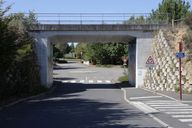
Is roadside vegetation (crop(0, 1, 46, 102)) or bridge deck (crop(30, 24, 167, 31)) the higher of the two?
bridge deck (crop(30, 24, 167, 31))

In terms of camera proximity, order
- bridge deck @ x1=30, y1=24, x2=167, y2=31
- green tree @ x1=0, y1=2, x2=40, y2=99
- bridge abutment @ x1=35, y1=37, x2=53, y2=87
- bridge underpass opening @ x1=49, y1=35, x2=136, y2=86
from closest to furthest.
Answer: green tree @ x1=0, y1=2, x2=40, y2=99, bridge deck @ x1=30, y1=24, x2=167, y2=31, bridge abutment @ x1=35, y1=37, x2=53, y2=87, bridge underpass opening @ x1=49, y1=35, x2=136, y2=86

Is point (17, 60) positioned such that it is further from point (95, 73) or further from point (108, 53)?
point (108, 53)

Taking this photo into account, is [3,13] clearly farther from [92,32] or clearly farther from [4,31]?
[92,32]

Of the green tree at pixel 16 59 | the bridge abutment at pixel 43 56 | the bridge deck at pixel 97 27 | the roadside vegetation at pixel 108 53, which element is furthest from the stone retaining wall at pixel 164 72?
the roadside vegetation at pixel 108 53

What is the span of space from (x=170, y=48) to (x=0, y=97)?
51.3ft

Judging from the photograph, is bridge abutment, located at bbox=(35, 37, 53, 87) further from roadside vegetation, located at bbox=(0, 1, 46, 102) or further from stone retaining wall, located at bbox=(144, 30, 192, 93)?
stone retaining wall, located at bbox=(144, 30, 192, 93)

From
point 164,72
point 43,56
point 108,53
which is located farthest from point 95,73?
point 164,72

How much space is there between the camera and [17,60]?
37688 millimetres

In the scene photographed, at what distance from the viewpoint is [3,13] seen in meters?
26.5

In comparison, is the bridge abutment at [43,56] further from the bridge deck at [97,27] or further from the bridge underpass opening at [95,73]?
the bridge underpass opening at [95,73]

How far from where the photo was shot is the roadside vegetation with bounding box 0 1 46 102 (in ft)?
85.3

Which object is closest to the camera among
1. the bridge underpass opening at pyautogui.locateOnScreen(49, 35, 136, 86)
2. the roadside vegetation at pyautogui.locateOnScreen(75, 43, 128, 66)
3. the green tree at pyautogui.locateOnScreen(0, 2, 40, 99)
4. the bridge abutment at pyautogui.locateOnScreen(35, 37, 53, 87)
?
the green tree at pyautogui.locateOnScreen(0, 2, 40, 99)

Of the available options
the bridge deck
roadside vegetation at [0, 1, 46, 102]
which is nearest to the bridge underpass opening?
the bridge deck

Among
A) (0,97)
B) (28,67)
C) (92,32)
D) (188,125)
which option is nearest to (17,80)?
(28,67)
